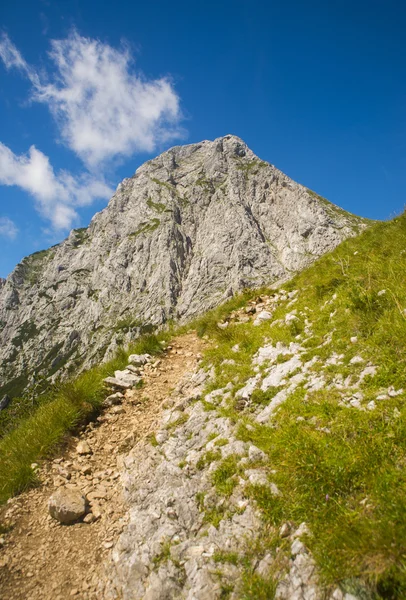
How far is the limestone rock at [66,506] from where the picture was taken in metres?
6.02

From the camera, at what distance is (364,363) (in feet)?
19.9

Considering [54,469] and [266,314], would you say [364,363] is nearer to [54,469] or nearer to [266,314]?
[266,314]

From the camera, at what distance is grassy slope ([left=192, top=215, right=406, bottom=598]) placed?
3309 millimetres

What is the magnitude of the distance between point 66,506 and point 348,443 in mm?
5788

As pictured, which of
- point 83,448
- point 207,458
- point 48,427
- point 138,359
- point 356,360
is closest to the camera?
point 207,458

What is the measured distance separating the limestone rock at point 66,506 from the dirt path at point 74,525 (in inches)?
5.9

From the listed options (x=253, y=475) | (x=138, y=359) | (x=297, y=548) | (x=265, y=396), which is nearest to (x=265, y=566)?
(x=297, y=548)

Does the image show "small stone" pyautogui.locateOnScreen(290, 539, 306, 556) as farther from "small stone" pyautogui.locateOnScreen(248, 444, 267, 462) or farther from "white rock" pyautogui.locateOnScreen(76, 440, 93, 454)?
"white rock" pyautogui.locateOnScreen(76, 440, 93, 454)

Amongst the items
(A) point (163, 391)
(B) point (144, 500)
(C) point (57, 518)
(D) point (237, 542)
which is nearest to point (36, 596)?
(C) point (57, 518)

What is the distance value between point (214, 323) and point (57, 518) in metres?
8.95

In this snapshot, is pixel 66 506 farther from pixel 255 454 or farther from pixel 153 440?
pixel 255 454

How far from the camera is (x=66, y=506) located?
607 cm

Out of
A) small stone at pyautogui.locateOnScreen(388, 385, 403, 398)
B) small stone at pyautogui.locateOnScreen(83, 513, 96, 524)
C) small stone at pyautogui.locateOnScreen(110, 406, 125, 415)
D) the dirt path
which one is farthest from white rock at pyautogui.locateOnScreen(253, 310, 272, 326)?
small stone at pyautogui.locateOnScreen(83, 513, 96, 524)

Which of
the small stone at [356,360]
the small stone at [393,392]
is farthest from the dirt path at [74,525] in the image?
the small stone at [393,392]
